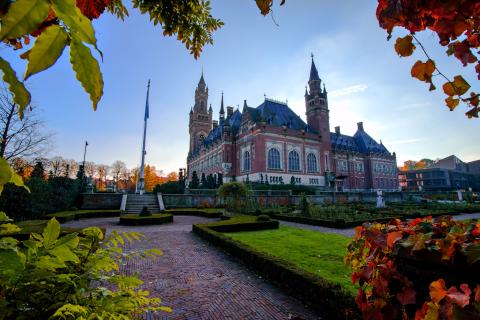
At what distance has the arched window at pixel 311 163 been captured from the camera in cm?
4271

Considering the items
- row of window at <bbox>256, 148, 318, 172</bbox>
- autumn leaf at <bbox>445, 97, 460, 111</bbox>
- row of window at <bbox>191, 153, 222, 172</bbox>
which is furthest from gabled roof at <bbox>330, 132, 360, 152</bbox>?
autumn leaf at <bbox>445, 97, 460, 111</bbox>

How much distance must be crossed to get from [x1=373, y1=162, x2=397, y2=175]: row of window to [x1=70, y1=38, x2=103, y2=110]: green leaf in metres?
64.7

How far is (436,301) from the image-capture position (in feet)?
3.72

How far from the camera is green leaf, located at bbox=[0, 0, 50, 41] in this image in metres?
Answer: 0.48

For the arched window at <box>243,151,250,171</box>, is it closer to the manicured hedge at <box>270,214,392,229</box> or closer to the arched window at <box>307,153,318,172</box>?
the arched window at <box>307,153,318,172</box>

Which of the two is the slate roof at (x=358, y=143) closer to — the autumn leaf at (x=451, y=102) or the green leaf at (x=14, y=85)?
the autumn leaf at (x=451, y=102)

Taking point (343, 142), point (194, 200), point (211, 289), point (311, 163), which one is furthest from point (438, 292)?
point (343, 142)

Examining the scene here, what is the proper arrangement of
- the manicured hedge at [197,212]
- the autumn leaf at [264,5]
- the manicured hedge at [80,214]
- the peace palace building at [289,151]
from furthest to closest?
the peace palace building at [289,151] < the manicured hedge at [197,212] < the manicured hedge at [80,214] < the autumn leaf at [264,5]

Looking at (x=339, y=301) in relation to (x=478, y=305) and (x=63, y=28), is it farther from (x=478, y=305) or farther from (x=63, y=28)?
(x=63, y=28)

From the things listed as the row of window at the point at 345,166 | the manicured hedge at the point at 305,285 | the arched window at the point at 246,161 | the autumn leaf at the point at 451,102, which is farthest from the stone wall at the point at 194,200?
the autumn leaf at the point at 451,102

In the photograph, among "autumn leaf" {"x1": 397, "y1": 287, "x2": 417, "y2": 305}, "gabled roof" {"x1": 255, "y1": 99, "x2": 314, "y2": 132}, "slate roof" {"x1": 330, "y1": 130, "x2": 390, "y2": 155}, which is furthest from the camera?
"slate roof" {"x1": 330, "y1": 130, "x2": 390, "y2": 155}

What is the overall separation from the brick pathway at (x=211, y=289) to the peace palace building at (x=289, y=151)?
28.3m

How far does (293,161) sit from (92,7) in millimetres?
41058

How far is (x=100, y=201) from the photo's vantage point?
2295 centimetres
